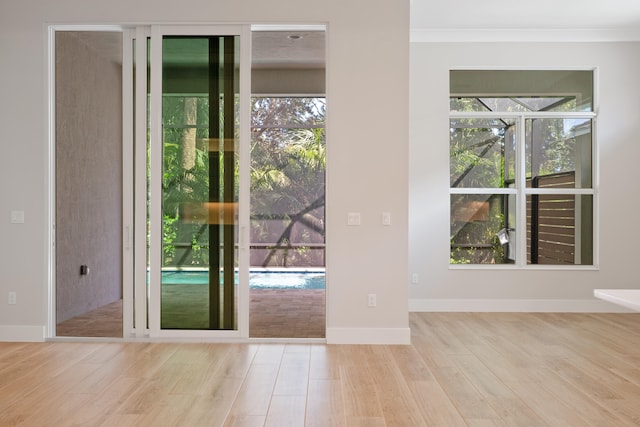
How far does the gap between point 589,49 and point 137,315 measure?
217 inches

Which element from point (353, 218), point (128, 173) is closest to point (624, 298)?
point (353, 218)

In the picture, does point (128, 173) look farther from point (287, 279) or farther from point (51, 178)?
point (287, 279)

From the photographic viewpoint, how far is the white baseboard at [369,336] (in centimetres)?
445

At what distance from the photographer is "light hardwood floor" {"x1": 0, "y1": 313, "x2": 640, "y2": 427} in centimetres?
285

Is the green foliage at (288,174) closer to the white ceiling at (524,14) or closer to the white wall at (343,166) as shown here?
the white ceiling at (524,14)

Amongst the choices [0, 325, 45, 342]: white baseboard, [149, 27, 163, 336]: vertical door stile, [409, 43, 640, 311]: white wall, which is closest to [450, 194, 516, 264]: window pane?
[409, 43, 640, 311]: white wall

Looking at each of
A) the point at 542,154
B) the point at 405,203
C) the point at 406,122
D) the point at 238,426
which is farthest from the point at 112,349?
the point at 542,154

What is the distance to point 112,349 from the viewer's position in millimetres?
4234

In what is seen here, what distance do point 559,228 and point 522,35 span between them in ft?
7.26

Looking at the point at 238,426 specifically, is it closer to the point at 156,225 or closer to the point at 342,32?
the point at 156,225

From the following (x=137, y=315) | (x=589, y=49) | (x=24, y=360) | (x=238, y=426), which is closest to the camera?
(x=238, y=426)

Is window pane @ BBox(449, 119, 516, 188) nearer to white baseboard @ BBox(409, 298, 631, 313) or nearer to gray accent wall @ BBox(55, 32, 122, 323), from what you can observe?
white baseboard @ BBox(409, 298, 631, 313)

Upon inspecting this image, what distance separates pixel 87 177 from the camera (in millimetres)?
5961

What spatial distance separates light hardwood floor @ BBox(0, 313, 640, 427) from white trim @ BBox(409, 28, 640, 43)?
323cm
